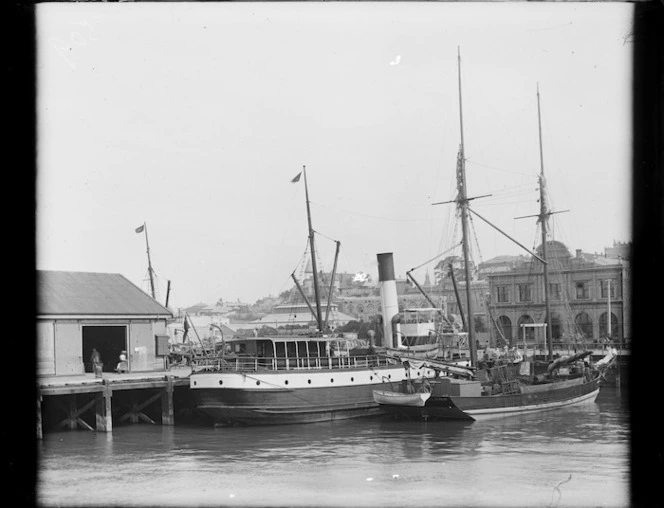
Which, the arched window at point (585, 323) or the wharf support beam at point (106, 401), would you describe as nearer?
the wharf support beam at point (106, 401)

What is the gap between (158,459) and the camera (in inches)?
964

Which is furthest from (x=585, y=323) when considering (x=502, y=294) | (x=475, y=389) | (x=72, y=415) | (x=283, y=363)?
(x=72, y=415)

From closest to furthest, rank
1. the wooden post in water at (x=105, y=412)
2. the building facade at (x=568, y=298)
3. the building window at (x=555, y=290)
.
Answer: the wooden post in water at (x=105, y=412)
the building facade at (x=568, y=298)
the building window at (x=555, y=290)

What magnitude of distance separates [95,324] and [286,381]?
867 centimetres

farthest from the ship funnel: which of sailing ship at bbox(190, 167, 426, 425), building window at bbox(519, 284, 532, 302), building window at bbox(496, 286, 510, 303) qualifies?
building window at bbox(496, 286, 510, 303)

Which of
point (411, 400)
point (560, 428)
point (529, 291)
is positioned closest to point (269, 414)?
point (411, 400)

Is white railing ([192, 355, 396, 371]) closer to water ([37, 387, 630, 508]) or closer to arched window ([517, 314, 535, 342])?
water ([37, 387, 630, 508])

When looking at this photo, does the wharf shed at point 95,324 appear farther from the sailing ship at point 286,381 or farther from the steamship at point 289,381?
the steamship at point 289,381

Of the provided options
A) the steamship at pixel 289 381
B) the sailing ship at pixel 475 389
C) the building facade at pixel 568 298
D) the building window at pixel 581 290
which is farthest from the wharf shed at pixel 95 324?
the building window at pixel 581 290

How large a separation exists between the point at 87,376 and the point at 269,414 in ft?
25.4

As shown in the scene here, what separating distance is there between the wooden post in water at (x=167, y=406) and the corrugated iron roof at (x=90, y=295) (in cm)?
494

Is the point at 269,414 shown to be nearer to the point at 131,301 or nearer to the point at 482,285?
the point at 131,301

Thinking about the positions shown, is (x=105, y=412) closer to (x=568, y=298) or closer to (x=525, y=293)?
(x=568, y=298)

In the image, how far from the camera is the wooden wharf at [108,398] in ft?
101
